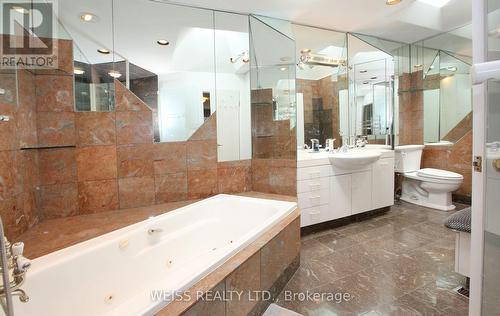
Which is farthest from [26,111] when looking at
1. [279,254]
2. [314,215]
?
[314,215]

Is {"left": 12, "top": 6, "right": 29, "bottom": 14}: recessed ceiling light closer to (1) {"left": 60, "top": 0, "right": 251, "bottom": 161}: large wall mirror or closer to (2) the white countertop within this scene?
(1) {"left": 60, "top": 0, "right": 251, "bottom": 161}: large wall mirror

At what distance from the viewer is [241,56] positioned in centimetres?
271

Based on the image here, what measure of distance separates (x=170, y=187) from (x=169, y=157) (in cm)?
29

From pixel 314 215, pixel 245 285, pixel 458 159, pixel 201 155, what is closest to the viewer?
pixel 245 285

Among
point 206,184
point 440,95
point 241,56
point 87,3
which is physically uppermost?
point 87,3

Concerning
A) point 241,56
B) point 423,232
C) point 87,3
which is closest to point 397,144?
point 423,232

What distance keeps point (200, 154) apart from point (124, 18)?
4.51 feet

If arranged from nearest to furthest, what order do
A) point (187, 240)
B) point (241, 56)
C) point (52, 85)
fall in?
point (52, 85), point (187, 240), point (241, 56)

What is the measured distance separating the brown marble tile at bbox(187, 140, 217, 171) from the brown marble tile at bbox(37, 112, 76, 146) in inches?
38.1

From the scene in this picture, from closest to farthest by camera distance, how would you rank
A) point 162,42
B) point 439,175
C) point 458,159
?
1. point 162,42
2. point 439,175
3. point 458,159

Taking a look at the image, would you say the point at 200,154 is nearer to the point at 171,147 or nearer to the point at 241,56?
the point at 171,147

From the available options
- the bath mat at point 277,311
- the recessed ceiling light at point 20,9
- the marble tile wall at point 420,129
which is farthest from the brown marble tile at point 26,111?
the marble tile wall at point 420,129

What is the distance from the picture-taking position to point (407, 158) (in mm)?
3621

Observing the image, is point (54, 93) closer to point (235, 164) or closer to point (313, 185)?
point (235, 164)
